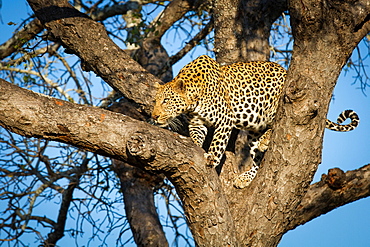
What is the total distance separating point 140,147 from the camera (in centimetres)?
354

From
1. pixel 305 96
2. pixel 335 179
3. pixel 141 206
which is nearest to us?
pixel 305 96

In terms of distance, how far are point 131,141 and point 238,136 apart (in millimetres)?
2226

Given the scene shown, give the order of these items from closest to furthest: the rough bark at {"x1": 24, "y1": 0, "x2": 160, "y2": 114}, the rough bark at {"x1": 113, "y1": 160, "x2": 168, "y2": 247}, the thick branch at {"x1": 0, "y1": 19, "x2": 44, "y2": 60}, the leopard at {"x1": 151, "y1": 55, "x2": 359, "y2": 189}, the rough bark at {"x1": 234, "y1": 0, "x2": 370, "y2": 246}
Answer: the rough bark at {"x1": 234, "y1": 0, "x2": 370, "y2": 246}
the leopard at {"x1": 151, "y1": 55, "x2": 359, "y2": 189}
the rough bark at {"x1": 24, "y1": 0, "x2": 160, "y2": 114}
the rough bark at {"x1": 113, "y1": 160, "x2": 168, "y2": 247}
the thick branch at {"x1": 0, "y1": 19, "x2": 44, "y2": 60}

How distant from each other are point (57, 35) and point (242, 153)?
98.9 inches

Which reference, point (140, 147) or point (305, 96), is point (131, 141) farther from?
point (305, 96)

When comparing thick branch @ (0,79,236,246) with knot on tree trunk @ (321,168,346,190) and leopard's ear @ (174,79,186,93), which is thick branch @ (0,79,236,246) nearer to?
leopard's ear @ (174,79,186,93)

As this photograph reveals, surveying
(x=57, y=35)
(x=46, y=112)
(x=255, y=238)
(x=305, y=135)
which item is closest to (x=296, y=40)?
(x=305, y=135)

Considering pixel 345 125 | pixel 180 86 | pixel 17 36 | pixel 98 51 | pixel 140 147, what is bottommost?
pixel 140 147

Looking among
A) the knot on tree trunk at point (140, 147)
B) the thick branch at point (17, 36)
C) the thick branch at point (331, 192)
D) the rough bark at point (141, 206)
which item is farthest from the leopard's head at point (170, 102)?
the thick branch at point (17, 36)

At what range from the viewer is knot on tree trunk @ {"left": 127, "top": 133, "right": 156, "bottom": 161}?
354cm

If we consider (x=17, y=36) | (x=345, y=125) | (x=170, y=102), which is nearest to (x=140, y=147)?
(x=170, y=102)

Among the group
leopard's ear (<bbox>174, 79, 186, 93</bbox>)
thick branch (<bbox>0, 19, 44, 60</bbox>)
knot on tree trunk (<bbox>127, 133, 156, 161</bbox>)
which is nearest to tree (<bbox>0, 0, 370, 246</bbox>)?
knot on tree trunk (<bbox>127, 133, 156, 161</bbox>)

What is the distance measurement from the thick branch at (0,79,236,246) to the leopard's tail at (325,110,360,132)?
186cm

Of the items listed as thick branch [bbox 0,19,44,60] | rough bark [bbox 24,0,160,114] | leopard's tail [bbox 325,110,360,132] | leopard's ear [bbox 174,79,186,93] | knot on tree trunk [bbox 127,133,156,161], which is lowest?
knot on tree trunk [bbox 127,133,156,161]
